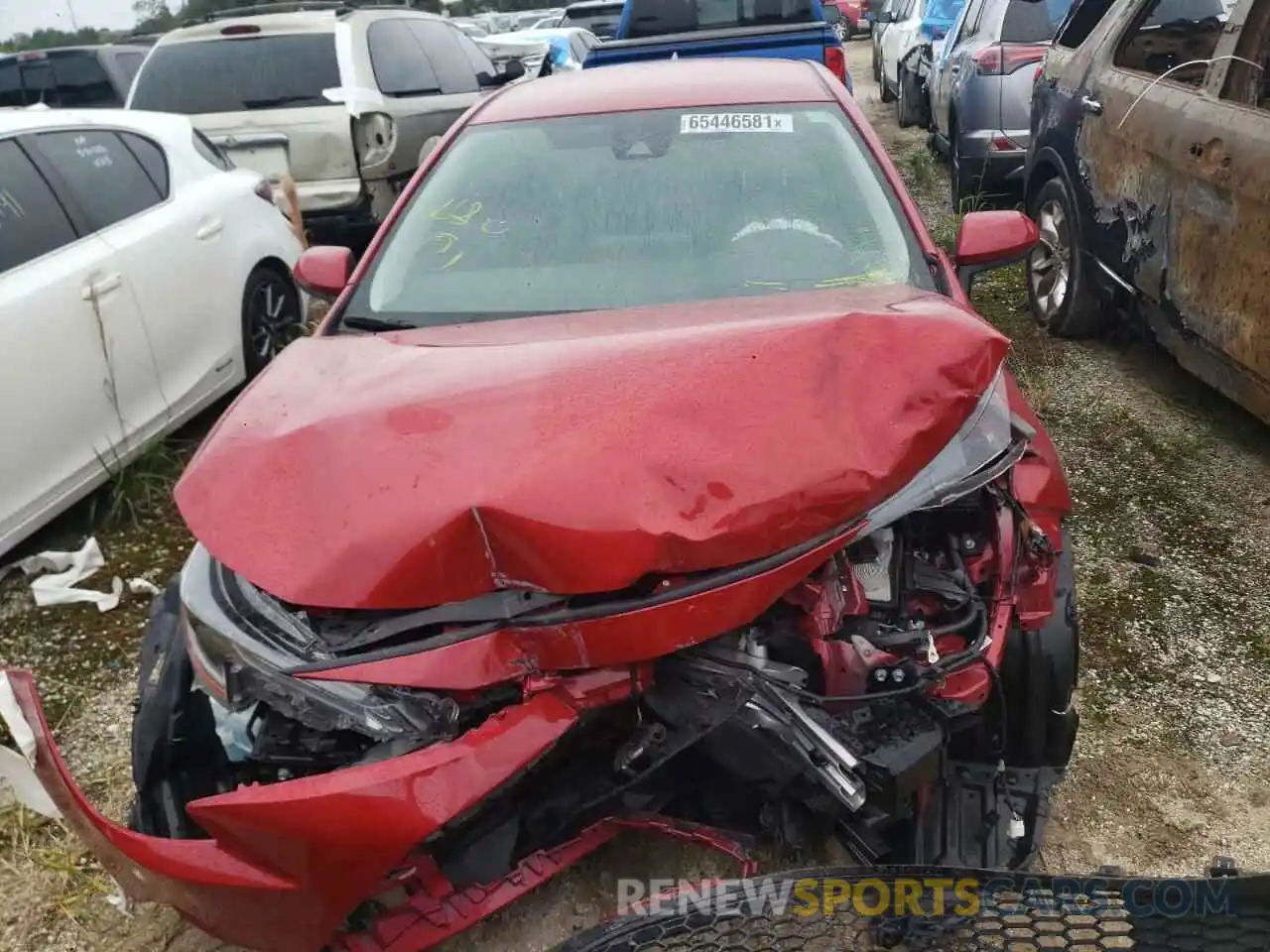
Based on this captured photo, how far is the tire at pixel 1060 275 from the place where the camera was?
16.2 ft

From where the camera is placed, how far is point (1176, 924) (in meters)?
1.43

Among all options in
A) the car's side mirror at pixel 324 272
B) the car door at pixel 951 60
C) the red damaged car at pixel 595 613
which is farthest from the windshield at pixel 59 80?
the red damaged car at pixel 595 613

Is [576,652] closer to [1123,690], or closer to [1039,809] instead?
[1039,809]

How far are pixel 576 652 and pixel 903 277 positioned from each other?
53.4 inches

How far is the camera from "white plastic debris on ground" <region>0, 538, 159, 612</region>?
3619 mm

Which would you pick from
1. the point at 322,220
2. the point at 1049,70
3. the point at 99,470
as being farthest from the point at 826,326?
the point at 322,220

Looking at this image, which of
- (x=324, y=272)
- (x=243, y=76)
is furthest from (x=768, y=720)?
(x=243, y=76)

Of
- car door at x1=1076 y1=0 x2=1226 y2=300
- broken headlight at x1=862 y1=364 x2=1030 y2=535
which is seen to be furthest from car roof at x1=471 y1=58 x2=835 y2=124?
car door at x1=1076 y1=0 x2=1226 y2=300

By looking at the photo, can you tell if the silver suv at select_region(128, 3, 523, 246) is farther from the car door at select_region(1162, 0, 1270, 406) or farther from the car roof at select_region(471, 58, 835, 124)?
the car door at select_region(1162, 0, 1270, 406)

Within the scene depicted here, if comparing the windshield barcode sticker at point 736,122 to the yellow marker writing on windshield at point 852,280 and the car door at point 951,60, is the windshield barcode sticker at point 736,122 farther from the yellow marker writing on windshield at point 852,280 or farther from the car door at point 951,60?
the car door at point 951,60

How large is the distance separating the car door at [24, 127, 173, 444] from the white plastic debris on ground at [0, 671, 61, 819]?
2.57 meters

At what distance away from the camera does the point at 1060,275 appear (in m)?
5.20

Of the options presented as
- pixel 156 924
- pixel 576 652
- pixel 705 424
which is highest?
pixel 705 424

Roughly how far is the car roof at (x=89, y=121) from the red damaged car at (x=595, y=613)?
7.45 ft
